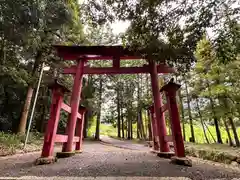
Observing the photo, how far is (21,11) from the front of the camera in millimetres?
4465

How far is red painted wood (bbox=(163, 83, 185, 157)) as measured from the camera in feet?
11.7

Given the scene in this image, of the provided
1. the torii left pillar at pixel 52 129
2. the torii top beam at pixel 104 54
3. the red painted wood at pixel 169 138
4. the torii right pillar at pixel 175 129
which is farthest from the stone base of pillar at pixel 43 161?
the torii top beam at pixel 104 54

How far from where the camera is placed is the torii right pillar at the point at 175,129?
3418 millimetres

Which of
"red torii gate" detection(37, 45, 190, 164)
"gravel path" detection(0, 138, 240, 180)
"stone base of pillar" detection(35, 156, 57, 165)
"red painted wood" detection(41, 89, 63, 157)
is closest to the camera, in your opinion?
"gravel path" detection(0, 138, 240, 180)

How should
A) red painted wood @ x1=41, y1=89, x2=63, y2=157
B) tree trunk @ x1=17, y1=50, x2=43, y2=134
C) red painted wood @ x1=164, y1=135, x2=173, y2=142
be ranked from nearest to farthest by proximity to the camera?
red painted wood @ x1=41, y1=89, x2=63, y2=157 → red painted wood @ x1=164, y1=135, x2=173, y2=142 → tree trunk @ x1=17, y1=50, x2=43, y2=134

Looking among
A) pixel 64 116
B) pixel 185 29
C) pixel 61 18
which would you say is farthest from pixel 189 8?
pixel 64 116

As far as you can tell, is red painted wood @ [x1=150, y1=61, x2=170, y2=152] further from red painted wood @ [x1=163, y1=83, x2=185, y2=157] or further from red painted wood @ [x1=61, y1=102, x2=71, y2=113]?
red painted wood @ [x1=61, y1=102, x2=71, y2=113]

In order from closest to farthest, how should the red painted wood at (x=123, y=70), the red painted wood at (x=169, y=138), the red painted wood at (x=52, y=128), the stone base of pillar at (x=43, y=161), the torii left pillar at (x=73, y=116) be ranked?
the stone base of pillar at (x=43, y=161)
the red painted wood at (x=52, y=128)
the red painted wood at (x=169, y=138)
the torii left pillar at (x=73, y=116)
the red painted wood at (x=123, y=70)

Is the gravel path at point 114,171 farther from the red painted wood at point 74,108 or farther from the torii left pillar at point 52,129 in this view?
the red painted wood at point 74,108

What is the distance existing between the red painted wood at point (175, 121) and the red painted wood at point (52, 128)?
2568 mm

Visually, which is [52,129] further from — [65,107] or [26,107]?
[26,107]

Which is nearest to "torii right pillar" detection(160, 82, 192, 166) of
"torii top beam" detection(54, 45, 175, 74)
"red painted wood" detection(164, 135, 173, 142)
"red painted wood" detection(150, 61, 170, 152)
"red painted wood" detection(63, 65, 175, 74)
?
"red painted wood" detection(164, 135, 173, 142)

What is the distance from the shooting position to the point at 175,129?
3662 mm

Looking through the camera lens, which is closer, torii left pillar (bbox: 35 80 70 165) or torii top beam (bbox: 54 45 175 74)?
torii left pillar (bbox: 35 80 70 165)
